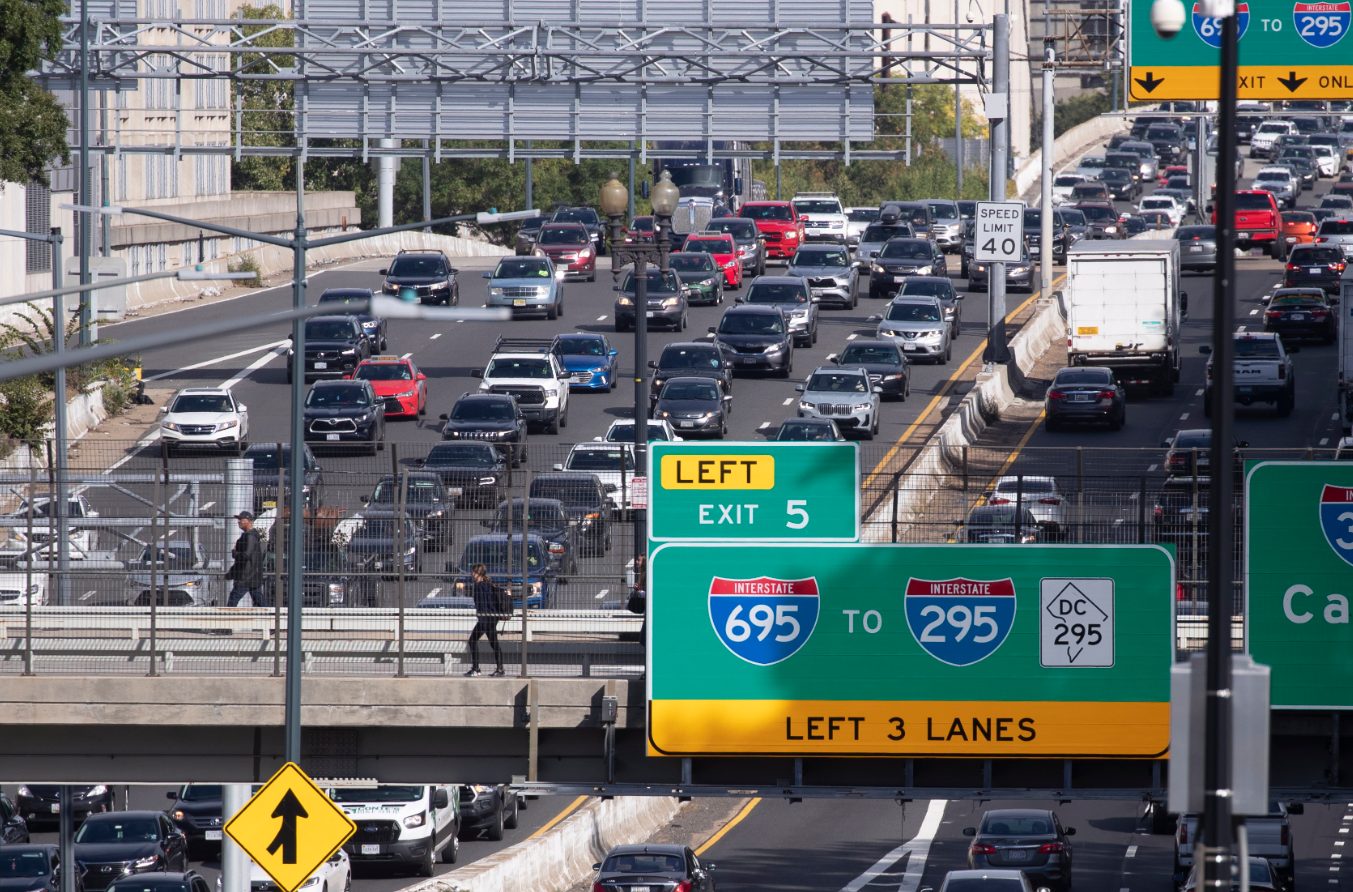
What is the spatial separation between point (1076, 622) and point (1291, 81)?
15.7 meters

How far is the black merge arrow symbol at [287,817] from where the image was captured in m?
20.2

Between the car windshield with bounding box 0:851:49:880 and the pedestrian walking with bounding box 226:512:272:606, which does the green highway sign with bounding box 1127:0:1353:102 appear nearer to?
the pedestrian walking with bounding box 226:512:272:606

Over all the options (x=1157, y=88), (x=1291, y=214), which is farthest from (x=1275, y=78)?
Result: (x=1291, y=214)

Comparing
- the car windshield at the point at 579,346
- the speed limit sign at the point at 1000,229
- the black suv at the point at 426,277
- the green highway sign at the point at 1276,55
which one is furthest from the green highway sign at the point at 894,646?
the black suv at the point at 426,277

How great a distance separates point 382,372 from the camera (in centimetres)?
5366

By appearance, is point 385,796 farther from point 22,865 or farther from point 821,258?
point 821,258

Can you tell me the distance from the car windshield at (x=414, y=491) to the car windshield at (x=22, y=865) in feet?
42.6

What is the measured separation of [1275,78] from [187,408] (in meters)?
25.1

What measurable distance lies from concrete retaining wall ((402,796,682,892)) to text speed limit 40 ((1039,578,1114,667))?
13.4 m

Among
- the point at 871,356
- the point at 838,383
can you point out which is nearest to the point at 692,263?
the point at 871,356

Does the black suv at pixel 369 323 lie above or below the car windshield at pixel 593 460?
above

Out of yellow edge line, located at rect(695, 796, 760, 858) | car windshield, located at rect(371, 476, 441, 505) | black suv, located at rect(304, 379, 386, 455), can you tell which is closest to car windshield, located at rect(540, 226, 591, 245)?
black suv, located at rect(304, 379, 386, 455)

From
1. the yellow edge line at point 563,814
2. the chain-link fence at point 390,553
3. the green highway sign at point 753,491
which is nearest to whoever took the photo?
the green highway sign at point 753,491

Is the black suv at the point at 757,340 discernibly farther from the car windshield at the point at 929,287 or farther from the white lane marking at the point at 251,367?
the white lane marking at the point at 251,367
